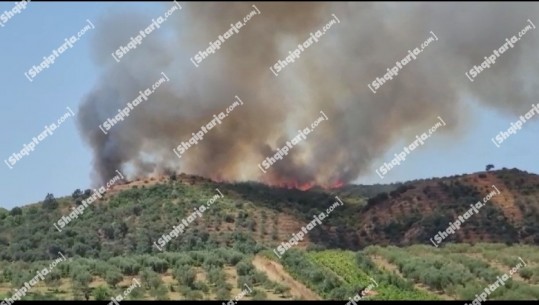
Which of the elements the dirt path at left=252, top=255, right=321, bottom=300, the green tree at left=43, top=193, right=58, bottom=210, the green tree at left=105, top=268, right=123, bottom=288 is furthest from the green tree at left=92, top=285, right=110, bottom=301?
the green tree at left=43, top=193, right=58, bottom=210

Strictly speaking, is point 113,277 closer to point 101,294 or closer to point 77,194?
point 101,294

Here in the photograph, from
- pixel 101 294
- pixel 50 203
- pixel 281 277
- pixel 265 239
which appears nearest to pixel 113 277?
→ pixel 101 294

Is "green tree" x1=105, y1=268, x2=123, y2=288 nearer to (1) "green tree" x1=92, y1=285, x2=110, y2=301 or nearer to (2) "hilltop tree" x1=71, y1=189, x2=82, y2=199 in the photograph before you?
(1) "green tree" x1=92, y1=285, x2=110, y2=301

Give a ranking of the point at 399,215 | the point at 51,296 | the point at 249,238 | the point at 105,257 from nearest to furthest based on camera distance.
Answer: the point at 51,296
the point at 105,257
the point at 249,238
the point at 399,215

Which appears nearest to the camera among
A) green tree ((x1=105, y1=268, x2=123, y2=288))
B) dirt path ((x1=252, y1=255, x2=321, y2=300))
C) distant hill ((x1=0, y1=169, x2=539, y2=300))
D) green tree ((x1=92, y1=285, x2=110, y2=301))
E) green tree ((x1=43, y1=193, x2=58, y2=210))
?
green tree ((x1=92, y1=285, x2=110, y2=301))

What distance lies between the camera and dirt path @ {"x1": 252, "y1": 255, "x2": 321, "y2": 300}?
31.0m

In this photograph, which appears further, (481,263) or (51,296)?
(481,263)

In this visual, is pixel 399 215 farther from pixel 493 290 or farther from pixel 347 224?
pixel 493 290

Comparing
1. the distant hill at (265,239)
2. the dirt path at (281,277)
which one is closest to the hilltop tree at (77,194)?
the distant hill at (265,239)

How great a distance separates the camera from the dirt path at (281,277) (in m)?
31.0

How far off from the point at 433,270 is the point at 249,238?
17466mm

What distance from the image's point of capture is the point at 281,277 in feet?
112

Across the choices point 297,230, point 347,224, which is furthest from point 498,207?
point 297,230

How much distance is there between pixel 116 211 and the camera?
52500mm
